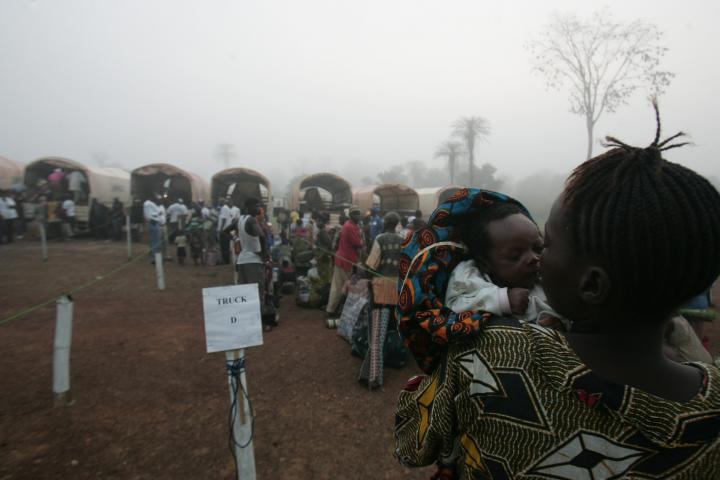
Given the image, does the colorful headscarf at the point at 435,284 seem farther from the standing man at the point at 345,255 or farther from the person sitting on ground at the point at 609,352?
the standing man at the point at 345,255

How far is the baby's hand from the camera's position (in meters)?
1.00

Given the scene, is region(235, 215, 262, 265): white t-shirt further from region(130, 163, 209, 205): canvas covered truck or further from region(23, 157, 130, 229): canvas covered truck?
region(23, 157, 130, 229): canvas covered truck

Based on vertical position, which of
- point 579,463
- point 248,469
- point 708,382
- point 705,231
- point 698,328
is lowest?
point 248,469

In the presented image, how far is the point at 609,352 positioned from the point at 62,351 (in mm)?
4376

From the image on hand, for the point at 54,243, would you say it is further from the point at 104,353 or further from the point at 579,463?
the point at 579,463

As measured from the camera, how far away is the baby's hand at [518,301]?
100 cm

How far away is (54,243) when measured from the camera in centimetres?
1507

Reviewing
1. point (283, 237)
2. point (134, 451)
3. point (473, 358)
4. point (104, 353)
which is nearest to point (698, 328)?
point (473, 358)

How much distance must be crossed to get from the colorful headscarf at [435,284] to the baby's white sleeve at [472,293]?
0.03 metres

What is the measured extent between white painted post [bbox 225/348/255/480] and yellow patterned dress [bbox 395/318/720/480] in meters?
1.95

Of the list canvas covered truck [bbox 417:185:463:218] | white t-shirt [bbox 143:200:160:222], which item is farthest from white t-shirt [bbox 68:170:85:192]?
canvas covered truck [bbox 417:185:463:218]

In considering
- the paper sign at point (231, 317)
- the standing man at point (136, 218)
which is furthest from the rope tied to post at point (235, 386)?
the standing man at point (136, 218)

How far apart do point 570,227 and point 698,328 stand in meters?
3.64

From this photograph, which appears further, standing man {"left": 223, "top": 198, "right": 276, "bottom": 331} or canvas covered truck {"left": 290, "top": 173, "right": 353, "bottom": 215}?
canvas covered truck {"left": 290, "top": 173, "right": 353, "bottom": 215}
